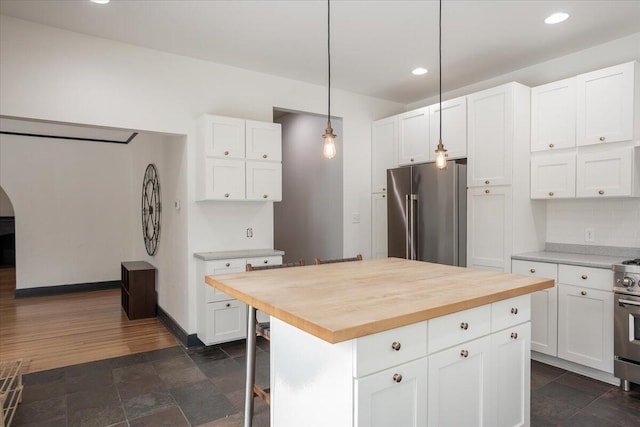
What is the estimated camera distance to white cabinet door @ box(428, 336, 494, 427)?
5.31 ft

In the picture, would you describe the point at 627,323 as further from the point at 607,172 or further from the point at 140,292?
the point at 140,292

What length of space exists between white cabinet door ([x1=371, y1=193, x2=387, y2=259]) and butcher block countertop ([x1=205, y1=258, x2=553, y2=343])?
7.42 ft

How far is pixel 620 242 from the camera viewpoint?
3.27m

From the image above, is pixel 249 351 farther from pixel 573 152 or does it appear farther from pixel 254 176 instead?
pixel 573 152

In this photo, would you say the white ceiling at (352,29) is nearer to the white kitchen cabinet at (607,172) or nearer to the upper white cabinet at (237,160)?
the upper white cabinet at (237,160)

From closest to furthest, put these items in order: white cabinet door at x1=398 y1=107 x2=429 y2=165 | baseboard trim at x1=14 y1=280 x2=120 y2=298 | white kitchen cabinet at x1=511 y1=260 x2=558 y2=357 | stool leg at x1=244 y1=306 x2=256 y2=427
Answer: stool leg at x1=244 y1=306 x2=256 y2=427 → white kitchen cabinet at x1=511 y1=260 x2=558 y2=357 → white cabinet door at x1=398 y1=107 x2=429 y2=165 → baseboard trim at x1=14 y1=280 x2=120 y2=298

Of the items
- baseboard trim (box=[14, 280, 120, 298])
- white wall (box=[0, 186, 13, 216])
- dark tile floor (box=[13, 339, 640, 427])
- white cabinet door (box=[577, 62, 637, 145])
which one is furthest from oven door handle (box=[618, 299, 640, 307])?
white wall (box=[0, 186, 13, 216])

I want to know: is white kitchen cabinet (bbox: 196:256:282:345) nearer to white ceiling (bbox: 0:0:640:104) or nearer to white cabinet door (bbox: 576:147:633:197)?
white ceiling (bbox: 0:0:640:104)

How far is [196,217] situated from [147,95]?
47.4 inches

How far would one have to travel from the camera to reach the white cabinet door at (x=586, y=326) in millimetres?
2879

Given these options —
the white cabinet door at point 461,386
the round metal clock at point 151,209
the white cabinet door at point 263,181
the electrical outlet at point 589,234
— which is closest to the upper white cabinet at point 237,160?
the white cabinet door at point 263,181

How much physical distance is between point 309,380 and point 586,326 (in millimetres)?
2551

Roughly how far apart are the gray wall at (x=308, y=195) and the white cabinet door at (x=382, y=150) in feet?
1.45

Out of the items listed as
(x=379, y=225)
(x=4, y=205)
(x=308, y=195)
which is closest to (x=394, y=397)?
(x=379, y=225)
